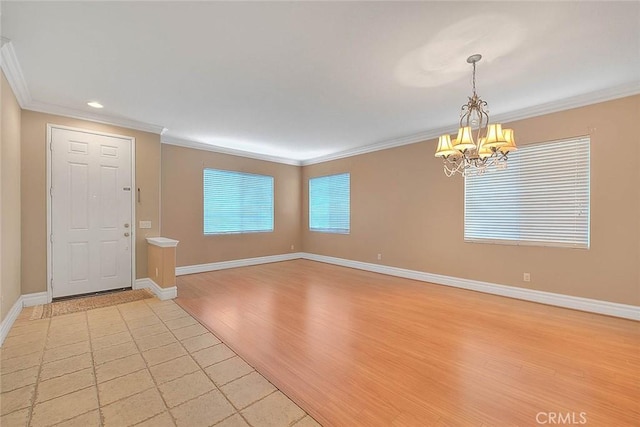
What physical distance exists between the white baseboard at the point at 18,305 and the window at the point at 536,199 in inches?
238

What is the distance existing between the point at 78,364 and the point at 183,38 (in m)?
2.92

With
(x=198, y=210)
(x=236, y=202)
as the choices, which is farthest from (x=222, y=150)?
(x=198, y=210)

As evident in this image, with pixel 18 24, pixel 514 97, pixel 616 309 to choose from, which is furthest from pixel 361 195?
pixel 18 24

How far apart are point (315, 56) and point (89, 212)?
161 inches

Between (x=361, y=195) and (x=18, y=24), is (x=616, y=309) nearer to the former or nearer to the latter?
(x=361, y=195)

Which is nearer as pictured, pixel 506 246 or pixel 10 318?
pixel 10 318

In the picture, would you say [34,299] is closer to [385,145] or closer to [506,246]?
[385,145]

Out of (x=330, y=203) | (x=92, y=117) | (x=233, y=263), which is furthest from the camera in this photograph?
(x=330, y=203)

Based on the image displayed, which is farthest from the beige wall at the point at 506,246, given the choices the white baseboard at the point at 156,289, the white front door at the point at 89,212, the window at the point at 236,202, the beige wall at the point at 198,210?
the white front door at the point at 89,212

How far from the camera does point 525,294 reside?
3.93 metres

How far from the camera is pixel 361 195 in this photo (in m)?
6.20

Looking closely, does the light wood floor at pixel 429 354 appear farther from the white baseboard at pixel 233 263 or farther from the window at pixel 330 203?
A: the window at pixel 330 203

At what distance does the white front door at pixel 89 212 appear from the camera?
12.7ft

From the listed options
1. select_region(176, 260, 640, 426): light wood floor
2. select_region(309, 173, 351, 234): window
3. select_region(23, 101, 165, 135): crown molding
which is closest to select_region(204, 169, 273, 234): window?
select_region(309, 173, 351, 234): window
